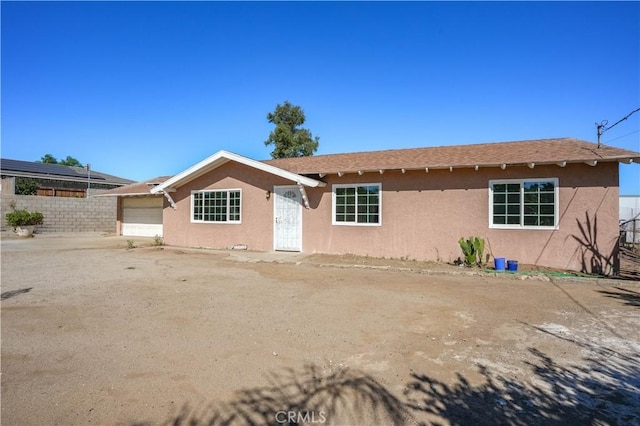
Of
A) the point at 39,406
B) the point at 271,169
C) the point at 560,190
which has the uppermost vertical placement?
the point at 271,169

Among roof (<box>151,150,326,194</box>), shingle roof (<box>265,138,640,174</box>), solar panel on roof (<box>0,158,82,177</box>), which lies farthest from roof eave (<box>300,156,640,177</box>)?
solar panel on roof (<box>0,158,82,177</box>)

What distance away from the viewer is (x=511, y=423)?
9.32 feet

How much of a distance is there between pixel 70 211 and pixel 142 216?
5871 mm

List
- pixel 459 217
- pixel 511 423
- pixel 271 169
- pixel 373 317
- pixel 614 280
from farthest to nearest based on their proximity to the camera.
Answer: pixel 271 169, pixel 459 217, pixel 614 280, pixel 373 317, pixel 511 423

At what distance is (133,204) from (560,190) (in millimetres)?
21436

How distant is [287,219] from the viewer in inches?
524

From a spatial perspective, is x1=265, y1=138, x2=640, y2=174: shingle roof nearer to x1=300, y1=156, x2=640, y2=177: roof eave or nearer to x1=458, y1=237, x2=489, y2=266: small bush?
x1=300, y1=156, x2=640, y2=177: roof eave

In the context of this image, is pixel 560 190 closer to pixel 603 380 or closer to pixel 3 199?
pixel 603 380

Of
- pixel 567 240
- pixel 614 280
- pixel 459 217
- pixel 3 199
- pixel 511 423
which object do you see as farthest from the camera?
pixel 3 199

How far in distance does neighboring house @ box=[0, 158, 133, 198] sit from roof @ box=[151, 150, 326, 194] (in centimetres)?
2054

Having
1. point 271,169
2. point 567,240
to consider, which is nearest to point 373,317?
point 567,240

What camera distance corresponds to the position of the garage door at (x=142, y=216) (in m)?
20.9

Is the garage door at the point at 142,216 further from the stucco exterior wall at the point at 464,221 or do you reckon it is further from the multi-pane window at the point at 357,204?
the multi-pane window at the point at 357,204

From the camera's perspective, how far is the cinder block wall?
2170 cm
